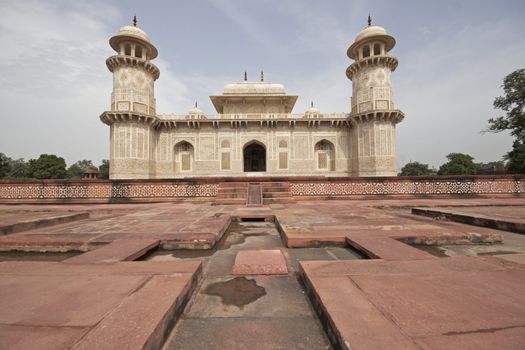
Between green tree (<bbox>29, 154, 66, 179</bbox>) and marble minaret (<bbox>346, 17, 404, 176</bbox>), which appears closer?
marble minaret (<bbox>346, 17, 404, 176</bbox>)

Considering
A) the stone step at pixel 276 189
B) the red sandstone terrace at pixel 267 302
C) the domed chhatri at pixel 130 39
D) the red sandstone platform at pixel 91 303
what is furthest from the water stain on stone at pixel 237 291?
the domed chhatri at pixel 130 39

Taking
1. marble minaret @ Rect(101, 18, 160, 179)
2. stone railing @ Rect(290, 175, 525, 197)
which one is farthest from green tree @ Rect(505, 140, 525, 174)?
marble minaret @ Rect(101, 18, 160, 179)

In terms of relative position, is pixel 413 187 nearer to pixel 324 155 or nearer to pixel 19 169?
pixel 324 155

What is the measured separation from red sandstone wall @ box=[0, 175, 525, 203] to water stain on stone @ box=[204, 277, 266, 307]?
606 centimetres

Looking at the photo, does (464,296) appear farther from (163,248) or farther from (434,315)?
(163,248)

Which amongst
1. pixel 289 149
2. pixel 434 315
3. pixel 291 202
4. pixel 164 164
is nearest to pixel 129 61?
pixel 164 164

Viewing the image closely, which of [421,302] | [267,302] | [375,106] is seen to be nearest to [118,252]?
[267,302]

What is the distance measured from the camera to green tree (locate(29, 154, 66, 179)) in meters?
33.8

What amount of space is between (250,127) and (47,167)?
3506 centimetres

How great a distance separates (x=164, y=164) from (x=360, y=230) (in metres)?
17.2

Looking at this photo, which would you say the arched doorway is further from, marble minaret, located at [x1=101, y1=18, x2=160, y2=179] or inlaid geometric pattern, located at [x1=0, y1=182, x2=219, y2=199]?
inlaid geometric pattern, located at [x1=0, y1=182, x2=219, y2=199]

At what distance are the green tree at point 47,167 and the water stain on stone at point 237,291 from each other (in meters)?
44.6

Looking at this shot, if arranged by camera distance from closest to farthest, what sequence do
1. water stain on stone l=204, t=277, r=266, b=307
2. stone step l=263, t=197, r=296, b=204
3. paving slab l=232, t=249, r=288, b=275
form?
1. water stain on stone l=204, t=277, r=266, b=307
2. paving slab l=232, t=249, r=288, b=275
3. stone step l=263, t=197, r=296, b=204

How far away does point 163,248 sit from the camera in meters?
2.12
